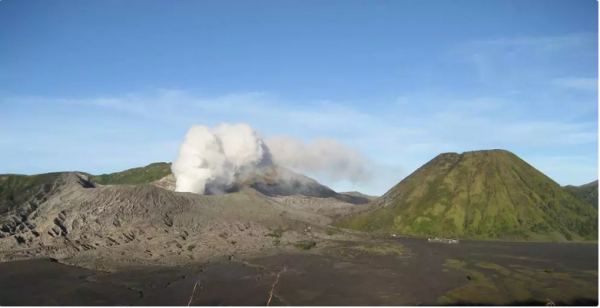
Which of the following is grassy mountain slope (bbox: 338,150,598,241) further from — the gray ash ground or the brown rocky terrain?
the gray ash ground

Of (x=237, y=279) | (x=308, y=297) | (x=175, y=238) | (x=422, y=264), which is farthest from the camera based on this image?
(x=175, y=238)

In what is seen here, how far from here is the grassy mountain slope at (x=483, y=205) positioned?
404 feet

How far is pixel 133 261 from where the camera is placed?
66.4 m

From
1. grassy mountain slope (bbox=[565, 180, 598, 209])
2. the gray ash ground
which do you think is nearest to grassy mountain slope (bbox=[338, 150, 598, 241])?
grassy mountain slope (bbox=[565, 180, 598, 209])

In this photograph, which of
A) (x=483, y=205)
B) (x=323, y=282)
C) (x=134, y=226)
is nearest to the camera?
(x=323, y=282)

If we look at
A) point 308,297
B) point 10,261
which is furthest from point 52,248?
point 308,297

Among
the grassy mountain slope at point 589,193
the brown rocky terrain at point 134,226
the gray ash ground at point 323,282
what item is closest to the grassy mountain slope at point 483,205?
the grassy mountain slope at point 589,193

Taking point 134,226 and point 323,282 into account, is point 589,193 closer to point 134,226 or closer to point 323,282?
point 323,282

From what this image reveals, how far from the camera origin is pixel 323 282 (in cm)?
5534

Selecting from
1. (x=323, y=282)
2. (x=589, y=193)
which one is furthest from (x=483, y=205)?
(x=323, y=282)

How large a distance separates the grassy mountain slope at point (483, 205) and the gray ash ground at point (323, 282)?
4774cm

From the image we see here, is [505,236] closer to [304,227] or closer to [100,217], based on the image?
[304,227]

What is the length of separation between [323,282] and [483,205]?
96.5 metres

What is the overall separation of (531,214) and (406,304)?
10039cm
